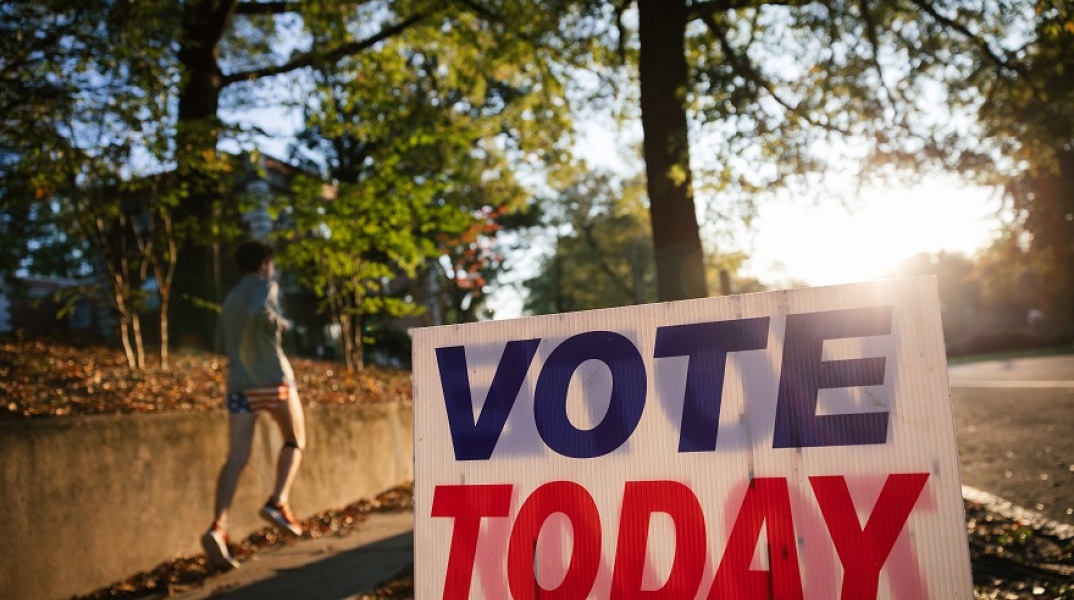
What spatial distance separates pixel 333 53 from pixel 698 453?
1380 centimetres

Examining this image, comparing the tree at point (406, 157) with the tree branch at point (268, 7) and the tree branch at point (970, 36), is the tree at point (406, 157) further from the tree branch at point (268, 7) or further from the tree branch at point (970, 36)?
the tree branch at point (970, 36)

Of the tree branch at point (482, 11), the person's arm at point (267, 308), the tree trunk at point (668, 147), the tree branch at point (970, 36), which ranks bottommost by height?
the person's arm at point (267, 308)

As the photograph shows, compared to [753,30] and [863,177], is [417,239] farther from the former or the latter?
[863,177]

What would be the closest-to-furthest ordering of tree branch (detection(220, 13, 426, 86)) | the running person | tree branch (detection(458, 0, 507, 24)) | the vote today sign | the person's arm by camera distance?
the vote today sign
the running person
the person's arm
tree branch (detection(458, 0, 507, 24))
tree branch (detection(220, 13, 426, 86))

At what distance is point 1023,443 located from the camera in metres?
9.27

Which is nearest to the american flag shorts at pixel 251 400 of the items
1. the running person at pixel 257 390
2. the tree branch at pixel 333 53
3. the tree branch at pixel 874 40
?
the running person at pixel 257 390

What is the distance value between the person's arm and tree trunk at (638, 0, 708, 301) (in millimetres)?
3708

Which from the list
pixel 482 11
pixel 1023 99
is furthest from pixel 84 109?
pixel 1023 99

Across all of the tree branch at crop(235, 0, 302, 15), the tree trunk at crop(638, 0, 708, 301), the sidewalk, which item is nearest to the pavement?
the sidewalk

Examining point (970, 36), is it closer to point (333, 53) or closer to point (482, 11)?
point (482, 11)

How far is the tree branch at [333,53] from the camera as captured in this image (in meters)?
14.3

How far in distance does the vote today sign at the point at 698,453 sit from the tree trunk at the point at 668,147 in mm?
5302

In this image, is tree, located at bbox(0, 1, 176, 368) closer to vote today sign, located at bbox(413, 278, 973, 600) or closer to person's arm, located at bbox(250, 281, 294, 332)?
person's arm, located at bbox(250, 281, 294, 332)

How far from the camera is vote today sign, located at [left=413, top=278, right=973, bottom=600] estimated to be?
1.97m
